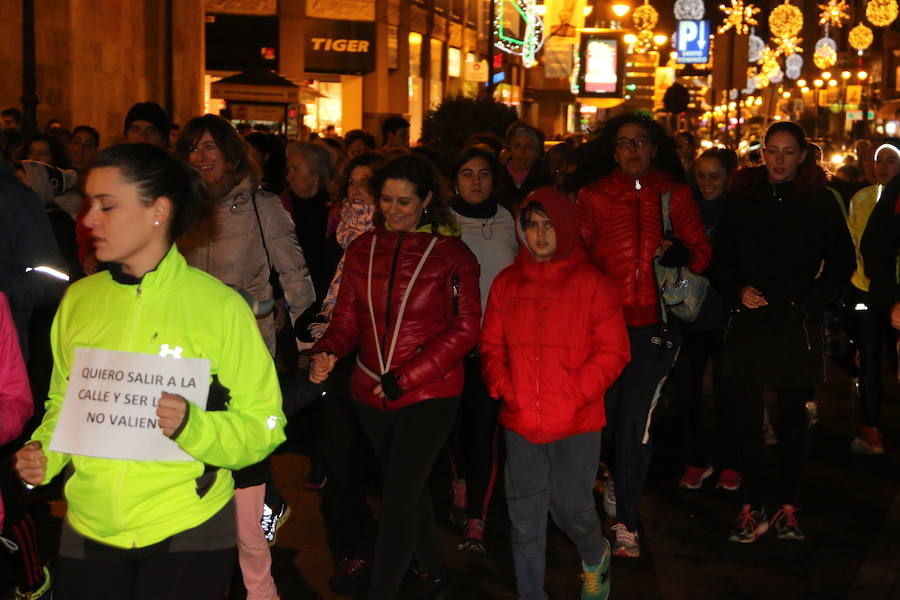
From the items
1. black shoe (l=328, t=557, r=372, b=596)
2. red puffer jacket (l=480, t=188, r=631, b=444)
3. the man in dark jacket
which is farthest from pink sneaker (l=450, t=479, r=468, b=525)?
the man in dark jacket

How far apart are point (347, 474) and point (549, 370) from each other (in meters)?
1.40

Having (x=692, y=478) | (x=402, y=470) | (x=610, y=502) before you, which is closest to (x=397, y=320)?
(x=402, y=470)

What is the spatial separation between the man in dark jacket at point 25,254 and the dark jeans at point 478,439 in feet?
7.56

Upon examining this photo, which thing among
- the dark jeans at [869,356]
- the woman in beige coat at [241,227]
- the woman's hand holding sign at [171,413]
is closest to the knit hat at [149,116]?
the woman in beige coat at [241,227]

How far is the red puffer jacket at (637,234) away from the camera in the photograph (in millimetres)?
6777

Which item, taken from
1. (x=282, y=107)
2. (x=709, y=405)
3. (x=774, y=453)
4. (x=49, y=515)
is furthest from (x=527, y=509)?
(x=282, y=107)

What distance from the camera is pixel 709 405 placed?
11.3 m

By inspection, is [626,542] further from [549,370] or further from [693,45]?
[693,45]

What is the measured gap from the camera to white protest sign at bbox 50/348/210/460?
11.4 ft

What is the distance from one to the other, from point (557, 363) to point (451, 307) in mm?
589

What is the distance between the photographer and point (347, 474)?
20.9ft

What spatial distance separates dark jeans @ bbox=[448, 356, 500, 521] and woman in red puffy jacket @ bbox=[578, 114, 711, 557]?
66 cm

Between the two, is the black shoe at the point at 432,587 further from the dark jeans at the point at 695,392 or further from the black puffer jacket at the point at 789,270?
the dark jeans at the point at 695,392

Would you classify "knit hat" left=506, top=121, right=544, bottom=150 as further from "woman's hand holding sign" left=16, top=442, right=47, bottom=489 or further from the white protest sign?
"woman's hand holding sign" left=16, top=442, right=47, bottom=489
